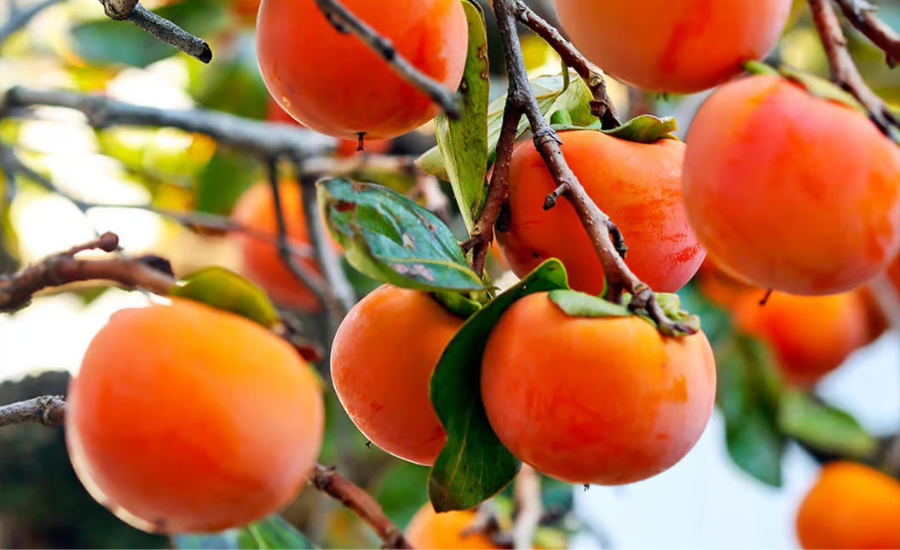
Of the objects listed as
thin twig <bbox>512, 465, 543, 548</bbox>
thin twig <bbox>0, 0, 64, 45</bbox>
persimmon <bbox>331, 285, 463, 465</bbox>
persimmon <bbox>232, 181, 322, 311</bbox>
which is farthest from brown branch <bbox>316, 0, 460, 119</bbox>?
persimmon <bbox>232, 181, 322, 311</bbox>

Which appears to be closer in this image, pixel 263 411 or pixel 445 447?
pixel 263 411

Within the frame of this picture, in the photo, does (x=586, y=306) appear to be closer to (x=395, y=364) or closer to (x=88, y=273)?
(x=395, y=364)

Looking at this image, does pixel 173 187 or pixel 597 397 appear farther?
pixel 173 187

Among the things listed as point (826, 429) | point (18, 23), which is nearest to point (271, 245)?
point (18, 23)

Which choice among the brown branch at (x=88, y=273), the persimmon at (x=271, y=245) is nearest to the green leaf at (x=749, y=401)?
the persimmon at (x=271, y=245)

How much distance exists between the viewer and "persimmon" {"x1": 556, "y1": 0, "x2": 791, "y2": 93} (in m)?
0.58

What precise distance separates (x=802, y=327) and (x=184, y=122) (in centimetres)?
132

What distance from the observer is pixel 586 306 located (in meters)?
0.64

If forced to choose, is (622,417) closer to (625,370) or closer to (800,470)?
(625,370)

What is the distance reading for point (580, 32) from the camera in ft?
2.02

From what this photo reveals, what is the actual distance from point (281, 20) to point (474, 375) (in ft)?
0.88

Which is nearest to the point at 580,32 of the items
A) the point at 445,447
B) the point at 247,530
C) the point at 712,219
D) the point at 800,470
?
the point at 712,219

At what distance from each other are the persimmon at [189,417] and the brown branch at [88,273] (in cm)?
3

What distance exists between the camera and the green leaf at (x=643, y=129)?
792 mm
